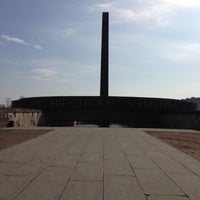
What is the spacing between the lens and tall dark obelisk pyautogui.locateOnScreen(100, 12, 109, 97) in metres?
58.3

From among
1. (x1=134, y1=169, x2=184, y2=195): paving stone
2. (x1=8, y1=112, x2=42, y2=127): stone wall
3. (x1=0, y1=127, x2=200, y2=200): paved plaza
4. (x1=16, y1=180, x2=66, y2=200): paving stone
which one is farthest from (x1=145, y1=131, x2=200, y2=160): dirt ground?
(x1=8, y1=112, x2=42, y2=127): stone wall

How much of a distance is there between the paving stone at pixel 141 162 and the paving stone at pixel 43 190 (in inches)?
122

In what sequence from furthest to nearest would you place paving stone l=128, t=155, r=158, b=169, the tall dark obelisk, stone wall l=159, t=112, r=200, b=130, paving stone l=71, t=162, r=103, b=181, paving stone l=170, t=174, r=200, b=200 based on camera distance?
1. the tall dark obelisk
2. stone wall l=159, t=112, r=200, b=130
3. paving stone l=128, t=155, r=158, b=169
4. paving stone l=71, t=162, r=103, b=181
5. paving stone l=170, t=174, r=200, b=200

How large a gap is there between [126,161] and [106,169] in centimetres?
166

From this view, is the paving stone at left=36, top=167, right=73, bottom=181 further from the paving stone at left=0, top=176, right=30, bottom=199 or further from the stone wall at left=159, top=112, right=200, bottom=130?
the stone wall at left=159, top=112, right=200, bottom=130

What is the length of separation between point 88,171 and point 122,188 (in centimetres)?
202

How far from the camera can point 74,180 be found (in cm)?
795

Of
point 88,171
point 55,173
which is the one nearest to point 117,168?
point 88,171

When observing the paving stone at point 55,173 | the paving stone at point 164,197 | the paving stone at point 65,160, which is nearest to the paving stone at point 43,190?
the paving stone at point 55,173

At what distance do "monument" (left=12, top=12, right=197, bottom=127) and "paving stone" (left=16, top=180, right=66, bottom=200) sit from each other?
43.1 m

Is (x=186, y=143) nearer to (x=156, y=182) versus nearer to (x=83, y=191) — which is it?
(x=156, y=182)

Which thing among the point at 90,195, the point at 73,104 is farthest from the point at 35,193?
the point at 73,104

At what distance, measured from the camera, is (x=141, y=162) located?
1095cm

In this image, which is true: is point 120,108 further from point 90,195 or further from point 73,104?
point 90,195
